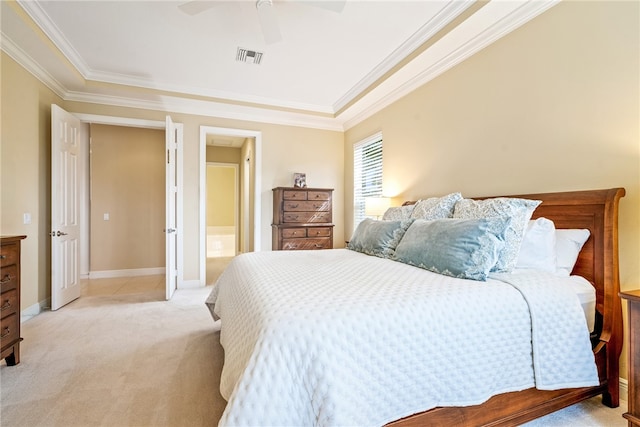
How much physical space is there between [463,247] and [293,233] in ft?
9.61

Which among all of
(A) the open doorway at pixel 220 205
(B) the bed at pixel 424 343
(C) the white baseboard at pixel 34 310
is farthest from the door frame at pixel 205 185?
(A) the open doorway at pixel 220 205

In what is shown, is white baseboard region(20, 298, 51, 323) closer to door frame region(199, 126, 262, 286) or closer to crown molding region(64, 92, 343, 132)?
door frame region(199, 126, 262, 286)

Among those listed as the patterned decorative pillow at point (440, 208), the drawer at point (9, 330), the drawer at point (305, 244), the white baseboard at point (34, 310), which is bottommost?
the white baseboard at point (34, 310)

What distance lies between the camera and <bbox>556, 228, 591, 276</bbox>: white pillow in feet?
5.90

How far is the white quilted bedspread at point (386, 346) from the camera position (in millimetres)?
987

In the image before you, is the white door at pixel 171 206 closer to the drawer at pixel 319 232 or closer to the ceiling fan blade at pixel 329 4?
the drawer at pixel 319 232

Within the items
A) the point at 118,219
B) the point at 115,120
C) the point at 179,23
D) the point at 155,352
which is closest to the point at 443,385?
the point at 155,352

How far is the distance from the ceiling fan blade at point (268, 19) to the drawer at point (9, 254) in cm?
241

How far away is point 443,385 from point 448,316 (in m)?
0.28

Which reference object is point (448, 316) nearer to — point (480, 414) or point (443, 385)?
point (443, 385)

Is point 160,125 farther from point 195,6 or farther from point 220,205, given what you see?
point 220,205

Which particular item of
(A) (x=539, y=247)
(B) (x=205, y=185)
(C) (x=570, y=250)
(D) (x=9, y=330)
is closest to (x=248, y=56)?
(B) (x=205, y=185)

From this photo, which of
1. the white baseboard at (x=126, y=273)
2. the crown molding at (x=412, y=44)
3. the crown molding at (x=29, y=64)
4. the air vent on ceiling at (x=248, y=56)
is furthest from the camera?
the white baseboard at (x=126, y=273)

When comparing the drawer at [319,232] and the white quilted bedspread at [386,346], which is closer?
the white quilted bedspread at [386,346]
